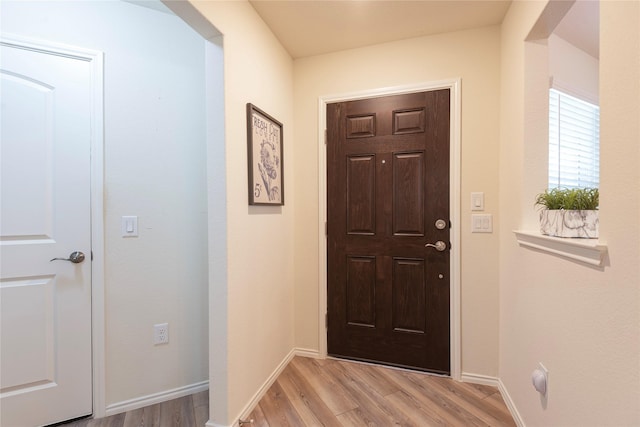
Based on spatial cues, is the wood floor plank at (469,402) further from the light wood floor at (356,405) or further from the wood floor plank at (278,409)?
the wood floor plank at (278,409)

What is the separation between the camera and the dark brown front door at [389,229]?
1.97m

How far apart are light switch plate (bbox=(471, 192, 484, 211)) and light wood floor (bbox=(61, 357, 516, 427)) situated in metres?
1.18

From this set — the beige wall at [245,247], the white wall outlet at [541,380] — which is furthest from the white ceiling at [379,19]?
the white wall outlet at [541,380]

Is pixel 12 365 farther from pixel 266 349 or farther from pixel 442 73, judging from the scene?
pixel 442 73

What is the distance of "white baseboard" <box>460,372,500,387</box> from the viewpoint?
187 cm

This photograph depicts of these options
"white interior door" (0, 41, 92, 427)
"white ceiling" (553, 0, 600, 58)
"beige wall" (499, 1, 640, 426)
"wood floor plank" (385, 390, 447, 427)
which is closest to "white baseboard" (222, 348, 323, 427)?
"wood floor plank" (385, 390, 447, 427)

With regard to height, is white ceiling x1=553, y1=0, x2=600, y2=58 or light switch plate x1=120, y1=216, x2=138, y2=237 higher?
white ceiling x1=553, y1=0, x2=600, y2=58

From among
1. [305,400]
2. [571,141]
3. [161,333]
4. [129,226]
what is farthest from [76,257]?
[571,141]

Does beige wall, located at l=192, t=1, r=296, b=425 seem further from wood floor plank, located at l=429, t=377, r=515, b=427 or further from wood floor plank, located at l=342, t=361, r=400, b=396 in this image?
wood floor plank, located at l=429, t=377, r=515, b=427

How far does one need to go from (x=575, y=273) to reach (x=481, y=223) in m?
0.91

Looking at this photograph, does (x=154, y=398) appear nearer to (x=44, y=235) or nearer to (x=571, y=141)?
(x=44, y=235)

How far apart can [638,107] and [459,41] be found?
151 cm

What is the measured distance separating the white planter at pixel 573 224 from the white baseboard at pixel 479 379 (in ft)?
3.99

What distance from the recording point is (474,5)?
1687mm
